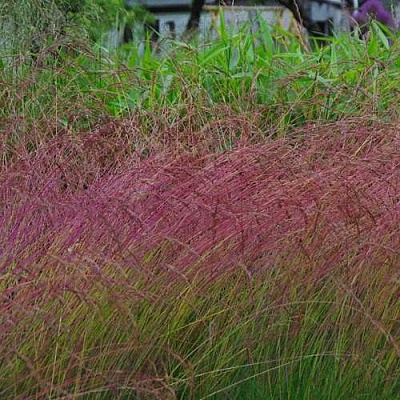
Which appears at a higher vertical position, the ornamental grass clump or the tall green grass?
the ornamental grass clump

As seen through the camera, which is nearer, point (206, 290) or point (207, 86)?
point (206, 290)

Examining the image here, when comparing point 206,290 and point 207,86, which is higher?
point 206,290

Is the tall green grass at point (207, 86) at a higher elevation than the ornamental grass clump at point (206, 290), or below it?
below

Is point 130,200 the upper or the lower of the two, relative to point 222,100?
upper

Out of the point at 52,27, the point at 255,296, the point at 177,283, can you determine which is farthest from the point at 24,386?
the point at 52,27

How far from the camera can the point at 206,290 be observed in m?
2.70

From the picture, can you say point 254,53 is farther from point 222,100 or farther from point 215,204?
point 215,204

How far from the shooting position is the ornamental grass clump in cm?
247

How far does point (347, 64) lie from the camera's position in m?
5.27

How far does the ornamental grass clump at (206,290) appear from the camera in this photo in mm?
2469

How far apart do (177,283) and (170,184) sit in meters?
0.64

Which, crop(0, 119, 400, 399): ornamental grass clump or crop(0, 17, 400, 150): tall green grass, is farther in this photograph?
crop(0, 17, 400, 150): tall green grass

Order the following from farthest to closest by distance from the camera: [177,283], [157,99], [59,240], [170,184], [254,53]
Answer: [254,53] < [157,99] < [170,184] < [59,240] < [177,283]

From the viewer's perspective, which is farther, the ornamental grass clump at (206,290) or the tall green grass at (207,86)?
the tall green grass at (207,86)
